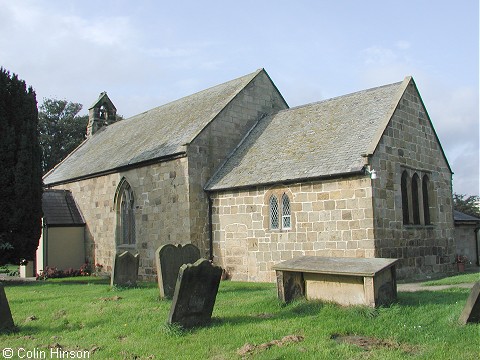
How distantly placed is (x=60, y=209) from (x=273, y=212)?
13.7 metres

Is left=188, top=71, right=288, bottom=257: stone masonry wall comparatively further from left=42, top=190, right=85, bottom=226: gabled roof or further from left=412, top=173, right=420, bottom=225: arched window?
left=42, top=190, right=85, bottom=226: gabled roof

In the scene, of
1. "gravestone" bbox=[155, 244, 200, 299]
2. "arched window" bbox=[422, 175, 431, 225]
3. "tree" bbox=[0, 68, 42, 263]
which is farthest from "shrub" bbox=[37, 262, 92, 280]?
"arched window" bbox=[422, 175, 431, 225]

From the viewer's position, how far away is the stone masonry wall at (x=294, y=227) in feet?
52.1

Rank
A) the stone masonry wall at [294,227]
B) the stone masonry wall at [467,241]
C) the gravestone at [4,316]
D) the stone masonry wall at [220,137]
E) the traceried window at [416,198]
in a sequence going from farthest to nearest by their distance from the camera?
the stone masonry wall at [467,241], the stone masonry wall at [220,137], the traceried window at [416,198], the stone masonry wall at [294,227], the gravestone at [4,316]

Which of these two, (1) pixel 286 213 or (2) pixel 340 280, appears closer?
(2) pixel 340 280

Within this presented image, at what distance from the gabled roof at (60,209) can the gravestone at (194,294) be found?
17494 mm

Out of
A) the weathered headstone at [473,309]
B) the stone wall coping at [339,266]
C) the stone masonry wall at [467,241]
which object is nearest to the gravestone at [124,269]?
the stone wall coping at [339,266]

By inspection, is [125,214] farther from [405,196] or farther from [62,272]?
[405,196]

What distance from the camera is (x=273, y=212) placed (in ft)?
60.2

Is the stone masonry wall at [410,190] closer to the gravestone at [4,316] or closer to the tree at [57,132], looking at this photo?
the gravestone at [4,316]

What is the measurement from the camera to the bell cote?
35.5m

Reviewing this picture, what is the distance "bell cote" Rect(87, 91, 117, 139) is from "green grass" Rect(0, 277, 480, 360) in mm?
24412

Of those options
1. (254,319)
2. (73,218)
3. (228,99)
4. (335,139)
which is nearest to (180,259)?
(254,319)

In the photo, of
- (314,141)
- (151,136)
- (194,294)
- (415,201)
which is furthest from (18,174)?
(415,201)
